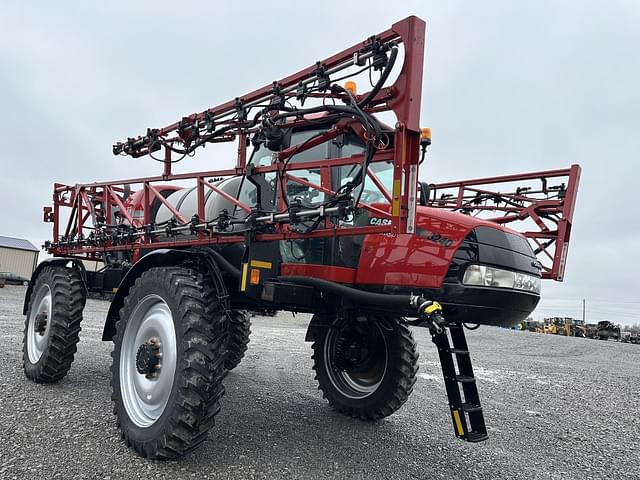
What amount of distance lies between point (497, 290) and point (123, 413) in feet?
9.56

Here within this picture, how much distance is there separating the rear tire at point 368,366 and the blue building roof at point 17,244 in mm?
44237

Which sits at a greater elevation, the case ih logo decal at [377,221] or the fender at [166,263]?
the case ih logo decal at [377,221]

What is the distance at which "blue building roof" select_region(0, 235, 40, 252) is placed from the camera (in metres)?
41.3

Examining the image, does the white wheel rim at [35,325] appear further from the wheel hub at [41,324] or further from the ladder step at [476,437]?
the ladder step at [476,437]

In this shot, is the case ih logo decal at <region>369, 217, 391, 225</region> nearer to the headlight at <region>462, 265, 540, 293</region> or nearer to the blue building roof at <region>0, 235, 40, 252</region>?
the headlight at <region>462, 265, 540, 293</region>

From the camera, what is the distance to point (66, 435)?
12.0 feet

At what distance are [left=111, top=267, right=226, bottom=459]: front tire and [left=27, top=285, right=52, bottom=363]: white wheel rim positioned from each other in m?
2.04

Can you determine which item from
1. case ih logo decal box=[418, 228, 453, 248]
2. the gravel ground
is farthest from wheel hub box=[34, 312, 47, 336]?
case ih logo decal box=[418, 228, 453, 248]

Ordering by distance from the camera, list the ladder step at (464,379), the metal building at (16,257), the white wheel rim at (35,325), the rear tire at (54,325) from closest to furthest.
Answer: the ladder step at (464,379) < the rear tire at (54,325) < the white wheel rim at (35,325) < the metal building at (16,257)

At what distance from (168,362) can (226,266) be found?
844 millimetres

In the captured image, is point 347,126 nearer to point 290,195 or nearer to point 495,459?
point 290,195

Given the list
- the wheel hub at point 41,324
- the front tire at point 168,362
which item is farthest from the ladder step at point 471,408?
the wheel hub at point 41,324

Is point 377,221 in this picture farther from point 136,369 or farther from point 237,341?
point 237,341

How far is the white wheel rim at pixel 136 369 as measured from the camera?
11.7ft
